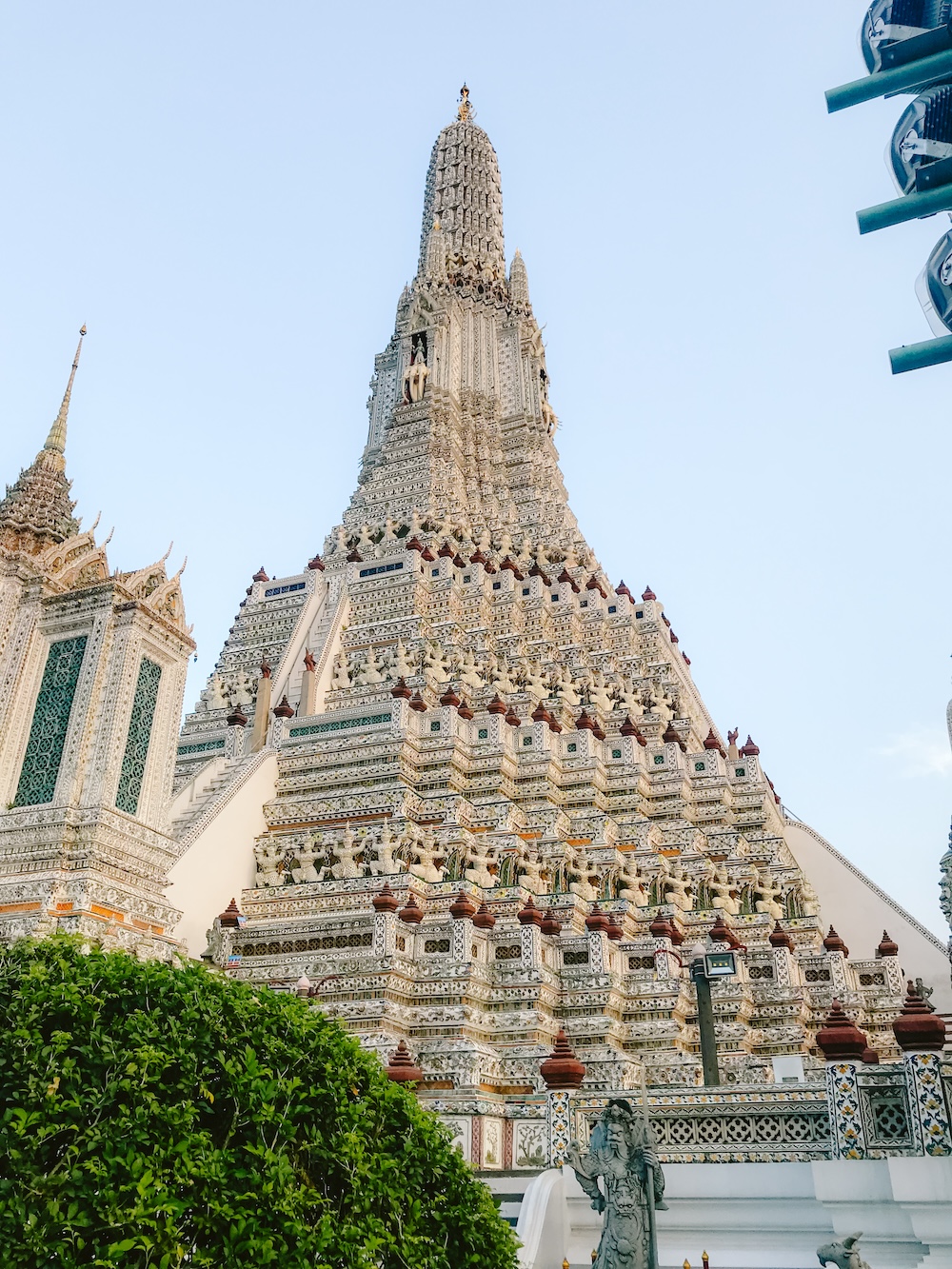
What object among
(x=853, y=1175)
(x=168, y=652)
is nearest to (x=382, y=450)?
(x=168, y=652)

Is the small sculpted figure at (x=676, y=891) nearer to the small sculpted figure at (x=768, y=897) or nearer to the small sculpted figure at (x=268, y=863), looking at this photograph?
the small sculpted figure at (x=768, y=897)

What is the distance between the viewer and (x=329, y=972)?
13.7m

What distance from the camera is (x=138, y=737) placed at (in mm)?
13930

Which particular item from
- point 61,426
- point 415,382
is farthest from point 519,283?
point 61,426

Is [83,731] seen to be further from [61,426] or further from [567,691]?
[567,691]

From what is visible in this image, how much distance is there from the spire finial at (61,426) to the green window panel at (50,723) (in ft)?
13.3

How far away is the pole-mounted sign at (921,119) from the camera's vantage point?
9102 millimetres

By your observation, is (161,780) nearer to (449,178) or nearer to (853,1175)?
(853,1175)

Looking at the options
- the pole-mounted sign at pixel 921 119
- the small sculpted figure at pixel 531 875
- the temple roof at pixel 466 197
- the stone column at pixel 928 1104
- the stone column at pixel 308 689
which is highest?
the temple roof at pixel 466 197

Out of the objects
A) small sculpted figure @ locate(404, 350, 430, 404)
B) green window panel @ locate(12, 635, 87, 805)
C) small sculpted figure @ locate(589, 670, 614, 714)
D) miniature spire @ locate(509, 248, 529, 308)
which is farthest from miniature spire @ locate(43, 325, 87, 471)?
miniature spire @ locate(509, 248, 529, 308)

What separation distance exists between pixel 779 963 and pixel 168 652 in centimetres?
927

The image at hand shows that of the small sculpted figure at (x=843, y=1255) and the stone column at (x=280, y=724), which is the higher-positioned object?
the stone column at (x=280, y=724)

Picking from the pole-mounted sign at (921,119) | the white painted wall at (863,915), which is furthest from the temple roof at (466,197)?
the pole-mounted sign at (921,119)

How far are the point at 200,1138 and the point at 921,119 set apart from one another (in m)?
9.34
